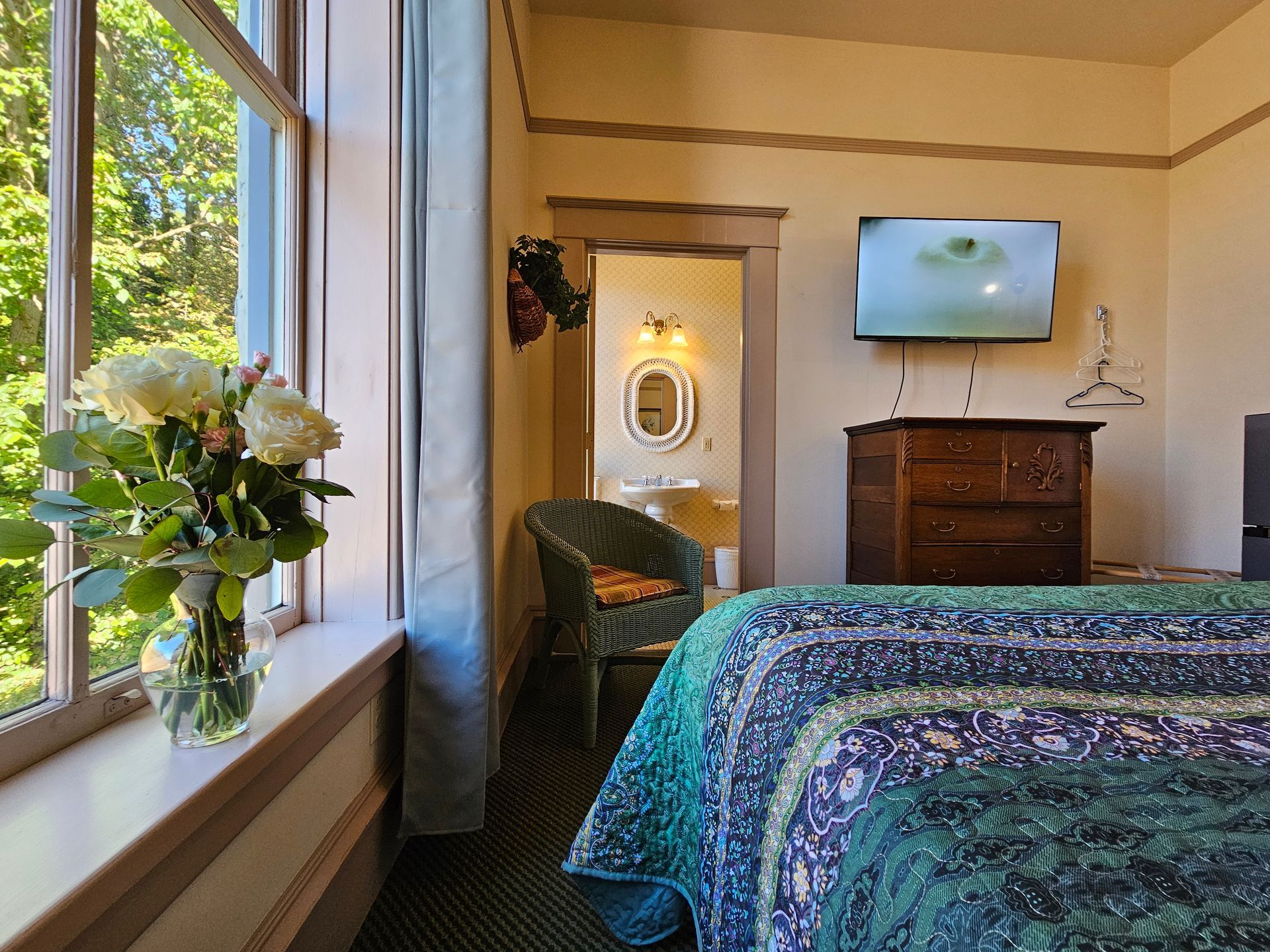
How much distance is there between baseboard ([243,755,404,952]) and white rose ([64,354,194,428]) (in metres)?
0.75

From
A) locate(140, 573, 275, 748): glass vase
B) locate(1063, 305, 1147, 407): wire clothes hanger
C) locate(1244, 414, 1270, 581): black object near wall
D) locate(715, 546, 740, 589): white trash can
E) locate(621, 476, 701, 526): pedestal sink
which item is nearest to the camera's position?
locate(140, 573, 275, 748): glass vase

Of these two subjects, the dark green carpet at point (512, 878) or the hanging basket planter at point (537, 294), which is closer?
the dark green carpet at point (512, 878)

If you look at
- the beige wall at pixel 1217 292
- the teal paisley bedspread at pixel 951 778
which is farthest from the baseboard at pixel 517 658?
the beige wall at pixel 1217 292

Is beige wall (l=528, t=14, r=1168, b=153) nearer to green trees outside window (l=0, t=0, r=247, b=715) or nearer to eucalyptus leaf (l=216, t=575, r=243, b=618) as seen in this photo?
green trees outside window (l=0, t=0, r=247, b=715)

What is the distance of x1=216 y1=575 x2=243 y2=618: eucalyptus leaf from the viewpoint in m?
0.72

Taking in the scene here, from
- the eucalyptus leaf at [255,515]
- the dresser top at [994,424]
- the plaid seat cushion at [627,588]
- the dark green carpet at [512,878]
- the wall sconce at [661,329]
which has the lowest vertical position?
the dark green carpet at [512,878]

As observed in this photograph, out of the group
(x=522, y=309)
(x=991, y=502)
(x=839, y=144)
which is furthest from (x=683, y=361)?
(x=522, y=309)

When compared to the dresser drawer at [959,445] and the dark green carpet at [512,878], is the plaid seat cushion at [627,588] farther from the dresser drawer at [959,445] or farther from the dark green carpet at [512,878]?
the dresser drawer at [959,445]

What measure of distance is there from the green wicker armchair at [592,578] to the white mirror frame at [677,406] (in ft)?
8.51

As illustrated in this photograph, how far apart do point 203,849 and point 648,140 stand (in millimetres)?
3294

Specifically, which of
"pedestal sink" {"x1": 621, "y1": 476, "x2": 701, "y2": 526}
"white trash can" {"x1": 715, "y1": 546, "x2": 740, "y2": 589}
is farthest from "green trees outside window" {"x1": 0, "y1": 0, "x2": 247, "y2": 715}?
"white trash can" {"x1": 715, "y1": 546, "x2": 740, "y2": 589}

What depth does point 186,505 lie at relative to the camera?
0.73m

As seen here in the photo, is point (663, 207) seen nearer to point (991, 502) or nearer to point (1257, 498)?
point (991, 502)

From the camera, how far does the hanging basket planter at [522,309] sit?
2.24 meters
